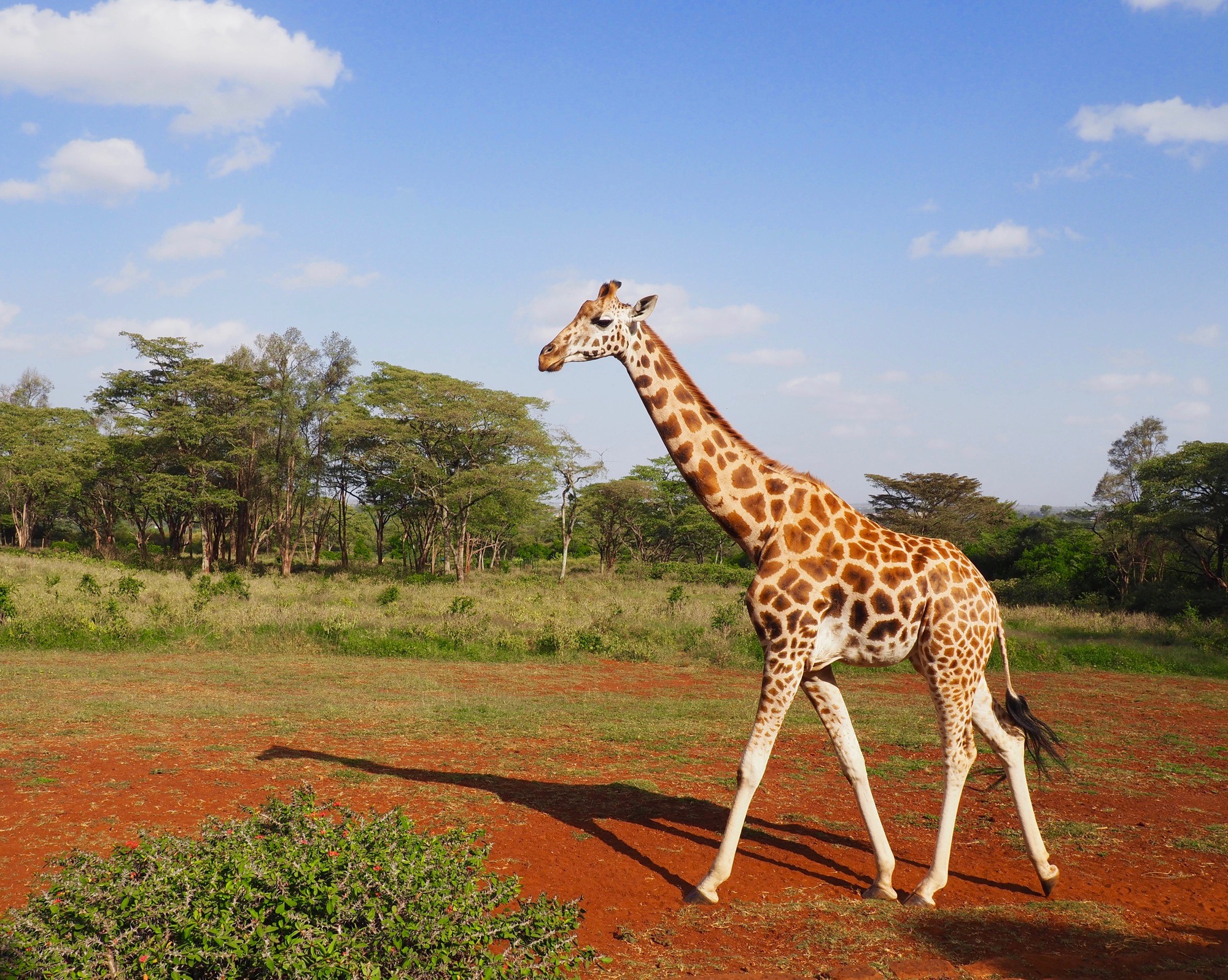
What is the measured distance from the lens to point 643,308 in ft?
19.0

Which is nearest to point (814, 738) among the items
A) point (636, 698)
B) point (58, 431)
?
point (636, 698)

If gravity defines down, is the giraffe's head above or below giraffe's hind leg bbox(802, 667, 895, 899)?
above

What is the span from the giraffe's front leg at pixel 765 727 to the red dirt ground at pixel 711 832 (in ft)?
1.38

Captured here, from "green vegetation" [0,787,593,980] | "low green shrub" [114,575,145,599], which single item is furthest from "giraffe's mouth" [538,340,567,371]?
"low green shrub" [114,575,145,599]

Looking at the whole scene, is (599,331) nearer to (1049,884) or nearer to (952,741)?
(952,741)

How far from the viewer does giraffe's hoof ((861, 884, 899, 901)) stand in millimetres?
5203

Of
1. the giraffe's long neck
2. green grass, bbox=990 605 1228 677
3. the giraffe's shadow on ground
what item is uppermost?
the giraffe's long neck

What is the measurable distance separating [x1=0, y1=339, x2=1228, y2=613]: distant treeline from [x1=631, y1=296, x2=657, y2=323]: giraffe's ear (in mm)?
28646

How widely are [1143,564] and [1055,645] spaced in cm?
1550

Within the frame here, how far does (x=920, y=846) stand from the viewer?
20.2 feet

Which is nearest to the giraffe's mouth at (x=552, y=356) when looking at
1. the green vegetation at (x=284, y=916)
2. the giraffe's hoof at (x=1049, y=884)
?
the green vegetation at (x=284, y=916)

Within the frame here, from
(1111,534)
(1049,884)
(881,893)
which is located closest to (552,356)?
(881,893)

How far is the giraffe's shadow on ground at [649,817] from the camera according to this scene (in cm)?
573

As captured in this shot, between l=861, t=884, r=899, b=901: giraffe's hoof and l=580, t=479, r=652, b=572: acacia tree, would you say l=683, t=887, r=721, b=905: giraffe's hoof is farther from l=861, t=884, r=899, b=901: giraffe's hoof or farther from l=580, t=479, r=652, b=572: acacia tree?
l=580, t=479, r=652, b=572: acacia tree
